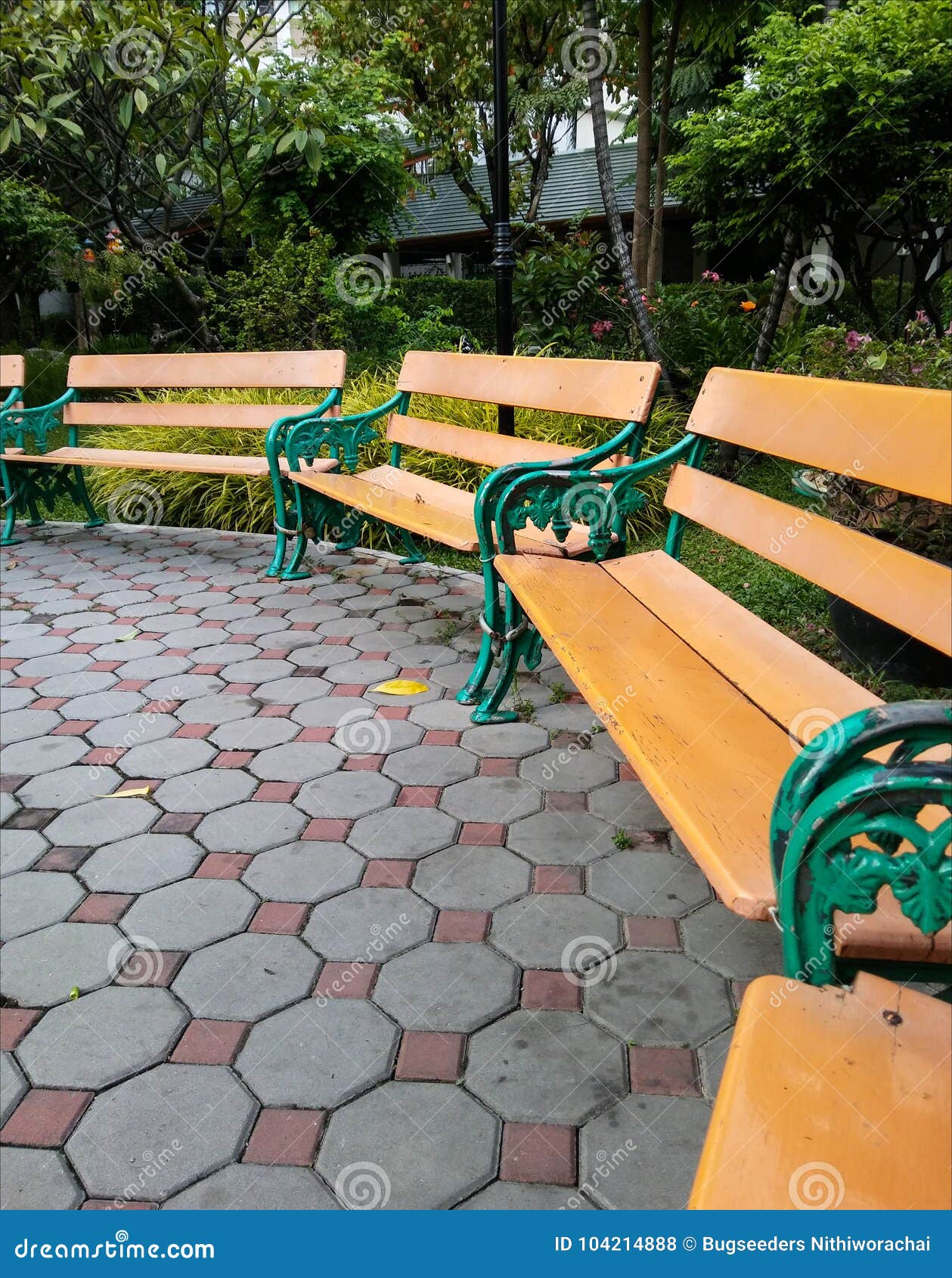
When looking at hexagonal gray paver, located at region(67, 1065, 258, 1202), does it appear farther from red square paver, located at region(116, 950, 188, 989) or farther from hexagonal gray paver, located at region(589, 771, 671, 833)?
hexagonal gray paver, located at region(589, 771, 671, 833)

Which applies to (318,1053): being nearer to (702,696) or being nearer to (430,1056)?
(430,1056)

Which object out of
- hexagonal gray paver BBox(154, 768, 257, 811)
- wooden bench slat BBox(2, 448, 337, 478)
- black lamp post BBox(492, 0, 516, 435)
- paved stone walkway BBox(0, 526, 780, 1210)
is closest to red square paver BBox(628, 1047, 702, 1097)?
paved stone walkway BBox(0, 526, 780, 1210)

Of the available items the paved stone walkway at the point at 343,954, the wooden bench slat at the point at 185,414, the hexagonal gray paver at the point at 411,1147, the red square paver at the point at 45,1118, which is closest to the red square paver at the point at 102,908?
the paved stone walkway at the point at 343,954

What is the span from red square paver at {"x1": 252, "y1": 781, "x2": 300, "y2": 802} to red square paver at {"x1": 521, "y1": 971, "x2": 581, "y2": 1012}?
112 centimetres

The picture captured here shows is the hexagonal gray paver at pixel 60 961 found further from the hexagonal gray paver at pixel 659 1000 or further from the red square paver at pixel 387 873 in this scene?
the hexagonal gray paver at pixel 659 1000

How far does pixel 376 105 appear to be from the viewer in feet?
35.7

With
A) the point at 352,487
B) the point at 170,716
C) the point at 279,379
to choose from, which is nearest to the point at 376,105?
the point at 279,379

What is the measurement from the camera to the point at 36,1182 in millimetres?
1671

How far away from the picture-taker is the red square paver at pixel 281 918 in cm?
235

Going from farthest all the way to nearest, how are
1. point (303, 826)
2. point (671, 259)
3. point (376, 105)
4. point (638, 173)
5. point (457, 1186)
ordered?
point (671, 259) → point (376, 105) → point (638, 173) → point (303, 826) → point (457, 1186)

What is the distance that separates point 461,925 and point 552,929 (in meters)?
0.22

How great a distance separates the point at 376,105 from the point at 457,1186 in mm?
11632

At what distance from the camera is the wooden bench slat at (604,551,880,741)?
2.04m
